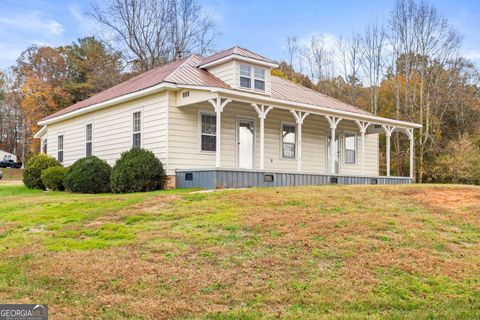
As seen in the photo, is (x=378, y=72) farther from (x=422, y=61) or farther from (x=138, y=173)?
(x=138, y=173)

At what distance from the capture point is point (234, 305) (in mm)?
6188

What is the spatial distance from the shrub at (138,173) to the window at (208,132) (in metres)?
1.96

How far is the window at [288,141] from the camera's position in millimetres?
21172

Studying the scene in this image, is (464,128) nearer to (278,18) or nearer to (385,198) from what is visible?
(278,18)

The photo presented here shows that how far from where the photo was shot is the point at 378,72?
128 ft

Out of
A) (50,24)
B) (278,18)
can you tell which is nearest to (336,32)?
(278,18)

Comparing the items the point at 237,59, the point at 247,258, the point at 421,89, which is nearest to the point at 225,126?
the point at 237,59

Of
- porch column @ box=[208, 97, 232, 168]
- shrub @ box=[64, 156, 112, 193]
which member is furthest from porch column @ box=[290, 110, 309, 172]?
shrub @ box=[64, 156, 112, 193]

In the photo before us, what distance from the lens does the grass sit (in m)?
6.20

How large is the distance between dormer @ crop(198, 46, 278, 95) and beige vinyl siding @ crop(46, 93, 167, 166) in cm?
277

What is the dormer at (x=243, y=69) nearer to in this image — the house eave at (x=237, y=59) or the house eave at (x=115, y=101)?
the house eave at (x=237, y=59)

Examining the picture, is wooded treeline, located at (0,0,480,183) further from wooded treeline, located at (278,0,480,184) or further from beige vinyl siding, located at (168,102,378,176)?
beige vinyl siding, located at (168,102,378,176)

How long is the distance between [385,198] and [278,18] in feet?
43.0

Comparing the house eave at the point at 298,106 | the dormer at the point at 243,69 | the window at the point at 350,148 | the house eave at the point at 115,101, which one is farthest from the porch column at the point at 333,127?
the house eave at the point at 115,101
